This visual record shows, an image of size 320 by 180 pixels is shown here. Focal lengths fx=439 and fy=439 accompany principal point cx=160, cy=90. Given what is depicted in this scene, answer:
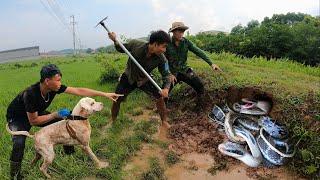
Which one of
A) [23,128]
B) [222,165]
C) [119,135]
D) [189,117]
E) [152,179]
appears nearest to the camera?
[23,128]

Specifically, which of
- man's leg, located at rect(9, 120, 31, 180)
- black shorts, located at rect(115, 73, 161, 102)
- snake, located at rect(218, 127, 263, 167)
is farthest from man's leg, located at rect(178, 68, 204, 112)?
man's leg, located at rect(9, 120, 31, 180)

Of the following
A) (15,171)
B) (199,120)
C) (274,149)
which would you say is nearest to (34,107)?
(15,171)

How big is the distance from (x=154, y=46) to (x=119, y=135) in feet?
5.38

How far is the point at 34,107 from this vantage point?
504 centimetres

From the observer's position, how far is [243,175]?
19.9 ft

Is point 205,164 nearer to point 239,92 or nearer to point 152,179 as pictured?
point 152,179

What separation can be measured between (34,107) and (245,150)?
3.21m

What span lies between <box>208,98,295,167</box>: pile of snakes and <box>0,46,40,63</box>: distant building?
45877mm

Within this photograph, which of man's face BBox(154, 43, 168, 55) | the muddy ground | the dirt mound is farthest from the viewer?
the dirt mound

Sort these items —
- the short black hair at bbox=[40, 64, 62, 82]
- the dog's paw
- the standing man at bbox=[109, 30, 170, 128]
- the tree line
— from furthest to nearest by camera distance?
the tree line < the standing man at bbox=[109, 30, 170, 128] < the dog's paw < the short black hair at bbox=[40, 64, 62, 82]

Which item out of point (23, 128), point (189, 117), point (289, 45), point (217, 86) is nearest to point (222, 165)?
point (189, 117)

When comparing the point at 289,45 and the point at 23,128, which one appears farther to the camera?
the point at 289,45

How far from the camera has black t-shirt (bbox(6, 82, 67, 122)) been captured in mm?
5012

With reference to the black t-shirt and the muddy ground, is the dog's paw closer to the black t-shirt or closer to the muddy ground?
the muddy ground
